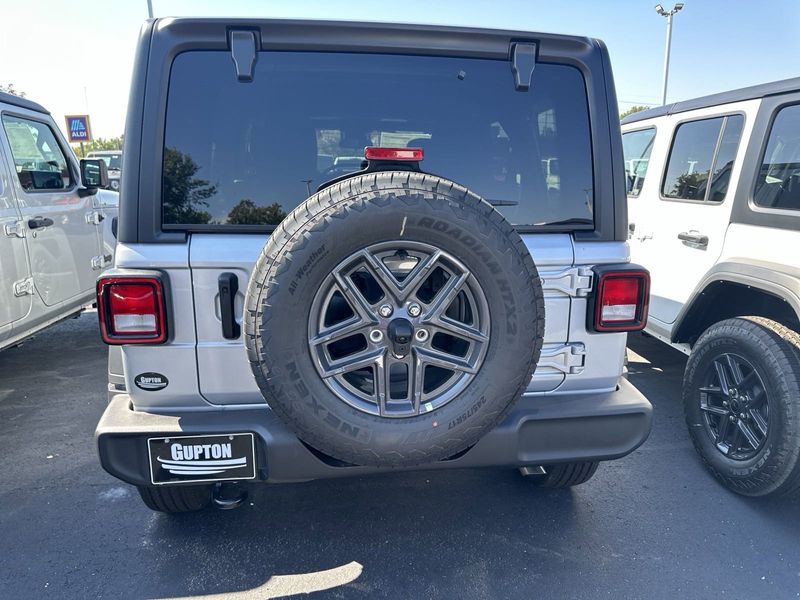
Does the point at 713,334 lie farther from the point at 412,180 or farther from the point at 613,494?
the point at 412,180

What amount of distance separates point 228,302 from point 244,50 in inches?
35.7

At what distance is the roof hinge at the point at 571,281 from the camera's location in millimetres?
2111

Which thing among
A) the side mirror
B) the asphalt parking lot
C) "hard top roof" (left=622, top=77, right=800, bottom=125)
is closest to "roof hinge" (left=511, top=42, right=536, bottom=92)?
"hard top roof" (left=622, top=77, right=800, bottom=125)

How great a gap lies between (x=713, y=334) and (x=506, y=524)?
1.59m

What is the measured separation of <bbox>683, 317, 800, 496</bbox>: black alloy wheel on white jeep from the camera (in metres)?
2.64

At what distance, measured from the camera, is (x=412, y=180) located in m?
1.77

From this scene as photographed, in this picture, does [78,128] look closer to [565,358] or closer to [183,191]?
[183,191]

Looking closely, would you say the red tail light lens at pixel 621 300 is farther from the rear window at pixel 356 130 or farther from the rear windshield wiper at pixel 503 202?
the rear windshield wiper at pixel 503 202

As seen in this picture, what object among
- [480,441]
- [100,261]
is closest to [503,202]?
[480,441]

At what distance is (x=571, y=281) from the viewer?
2131 mm

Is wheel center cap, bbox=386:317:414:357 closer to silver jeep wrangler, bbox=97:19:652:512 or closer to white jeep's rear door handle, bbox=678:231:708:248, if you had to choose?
silver jeep wrangler, bbox=97:19:652:512

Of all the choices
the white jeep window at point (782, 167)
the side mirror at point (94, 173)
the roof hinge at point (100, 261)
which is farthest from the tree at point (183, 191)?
the roof hinge at point (100, 261)

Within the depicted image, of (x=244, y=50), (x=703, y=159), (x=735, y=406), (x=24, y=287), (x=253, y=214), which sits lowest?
(x=735, y=406)

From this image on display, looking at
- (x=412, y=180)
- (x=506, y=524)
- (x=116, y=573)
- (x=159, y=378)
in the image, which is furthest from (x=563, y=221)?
(x=116, y=573)
